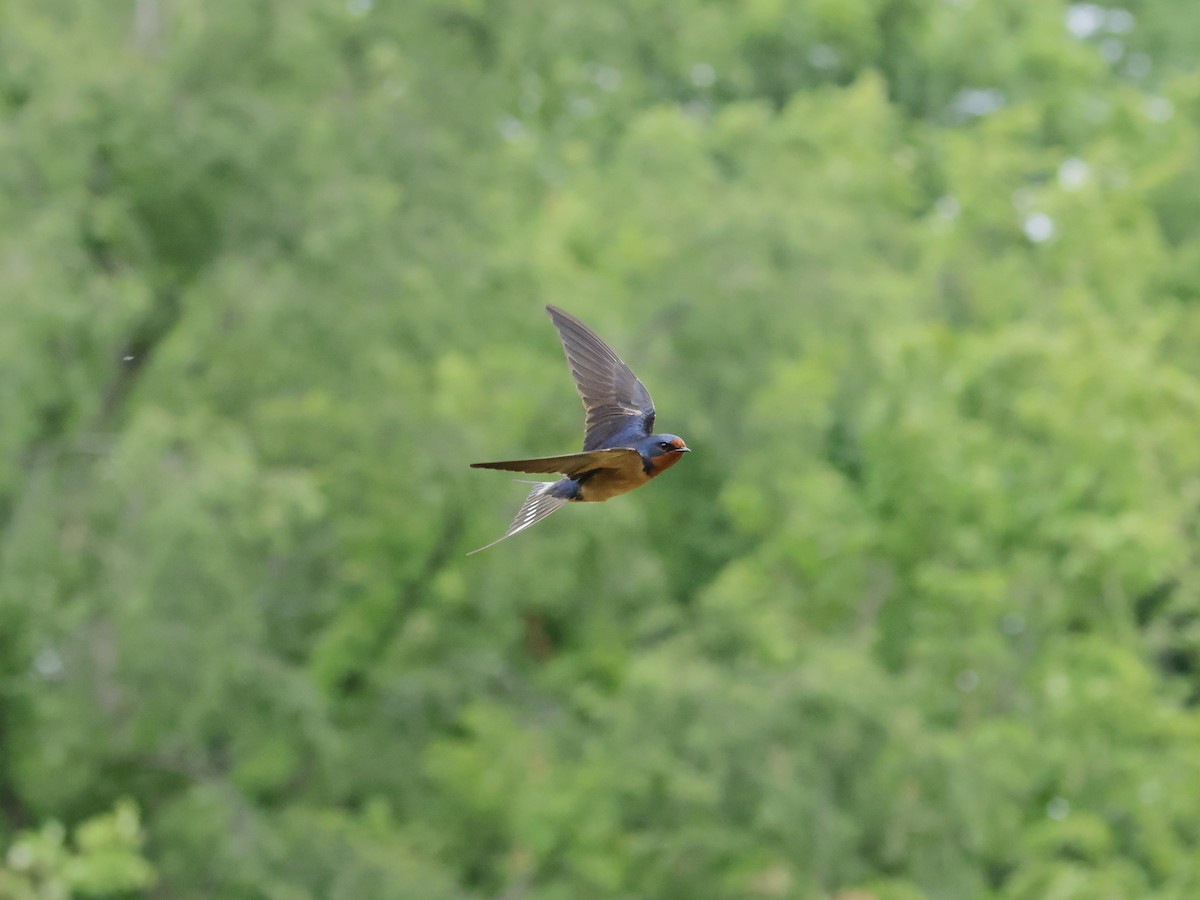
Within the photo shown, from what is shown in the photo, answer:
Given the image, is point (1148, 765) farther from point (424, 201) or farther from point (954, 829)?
point (424, 201)

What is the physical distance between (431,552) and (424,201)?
2.84m

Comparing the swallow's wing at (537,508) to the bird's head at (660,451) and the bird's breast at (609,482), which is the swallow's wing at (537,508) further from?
the bird's head at (660,451)

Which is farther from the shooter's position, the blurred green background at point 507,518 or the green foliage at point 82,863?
the blurred green background at point 507,518

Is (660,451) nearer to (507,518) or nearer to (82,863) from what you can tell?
(82,863)

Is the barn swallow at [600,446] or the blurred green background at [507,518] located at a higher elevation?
the barn swallow at [600,446]

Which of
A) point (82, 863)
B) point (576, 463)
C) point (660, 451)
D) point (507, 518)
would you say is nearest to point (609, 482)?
point (660, 451)

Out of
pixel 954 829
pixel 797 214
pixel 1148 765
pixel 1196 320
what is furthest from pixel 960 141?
pixel 954 829

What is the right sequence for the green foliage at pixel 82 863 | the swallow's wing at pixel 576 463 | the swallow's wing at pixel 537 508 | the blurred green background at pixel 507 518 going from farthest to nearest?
the blurred green background at pixel 507 518, the green foliage at pixel 82 863, the swallow's wing at pixel 537 508, the swallow's wing at pixel 576 463

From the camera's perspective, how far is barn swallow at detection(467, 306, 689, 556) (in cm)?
525

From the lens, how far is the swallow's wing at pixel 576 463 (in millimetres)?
4395

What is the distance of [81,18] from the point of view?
16312 millimetres

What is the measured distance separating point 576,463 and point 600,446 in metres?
1.42

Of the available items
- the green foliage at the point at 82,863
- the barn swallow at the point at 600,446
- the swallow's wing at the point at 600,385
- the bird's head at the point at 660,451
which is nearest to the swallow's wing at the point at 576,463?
the barn swallow at the point at 600,446

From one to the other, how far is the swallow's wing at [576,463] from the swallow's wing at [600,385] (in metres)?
1.02
